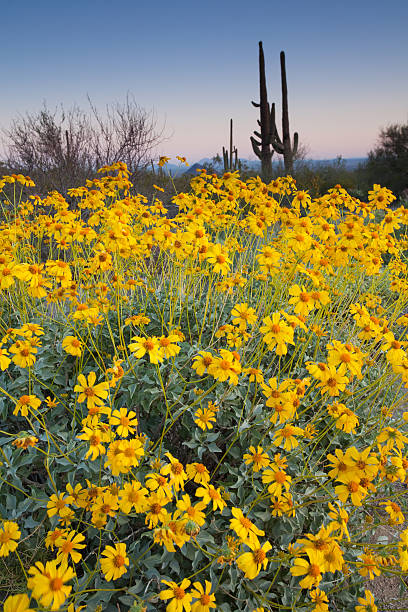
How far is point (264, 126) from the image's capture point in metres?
14.2

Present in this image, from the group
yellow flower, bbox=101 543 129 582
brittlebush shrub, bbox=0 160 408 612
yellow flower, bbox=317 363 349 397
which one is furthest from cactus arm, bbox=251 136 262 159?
yellow flower, bbox=101 543 129 582

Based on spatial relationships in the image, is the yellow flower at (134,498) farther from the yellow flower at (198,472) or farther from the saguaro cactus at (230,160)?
the saguaro cactus at (230,160)

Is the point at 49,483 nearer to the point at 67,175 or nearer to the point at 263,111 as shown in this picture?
the point at 67,175

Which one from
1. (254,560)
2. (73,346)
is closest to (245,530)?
(254,560)

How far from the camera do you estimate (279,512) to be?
1.73m

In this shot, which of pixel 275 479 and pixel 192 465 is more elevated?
pixel 192 465

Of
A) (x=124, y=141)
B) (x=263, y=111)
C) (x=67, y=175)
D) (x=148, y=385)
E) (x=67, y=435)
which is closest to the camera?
(x=67, y=435)

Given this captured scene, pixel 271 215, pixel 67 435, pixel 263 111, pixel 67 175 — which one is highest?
pixel 263 111

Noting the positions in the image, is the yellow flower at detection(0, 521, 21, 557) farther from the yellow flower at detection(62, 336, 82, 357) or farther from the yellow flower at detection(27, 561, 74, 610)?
the yellow flower at detection(62, 336, 82, 357)

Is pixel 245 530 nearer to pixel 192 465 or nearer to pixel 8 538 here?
pixel 192 465

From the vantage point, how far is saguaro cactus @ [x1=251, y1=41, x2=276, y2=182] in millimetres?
14094

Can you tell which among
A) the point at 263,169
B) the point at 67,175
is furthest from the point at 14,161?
the point at 263,169

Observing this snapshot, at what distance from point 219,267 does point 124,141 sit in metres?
9.96

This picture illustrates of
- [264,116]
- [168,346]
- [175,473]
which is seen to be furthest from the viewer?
[264,116]
